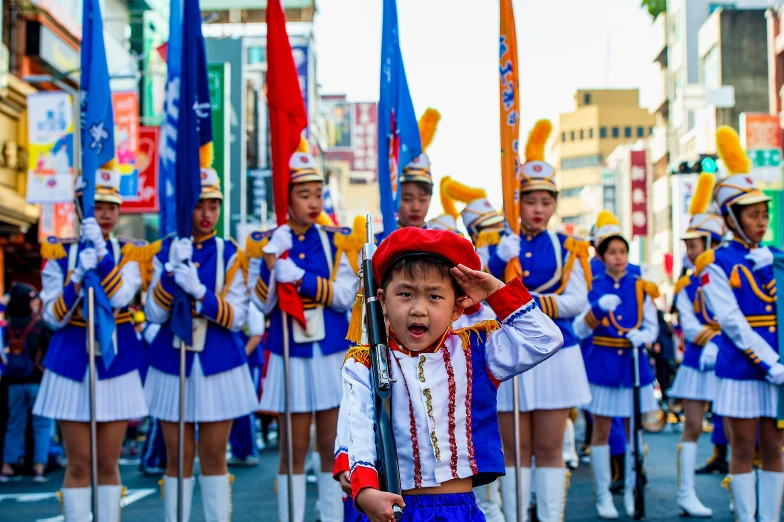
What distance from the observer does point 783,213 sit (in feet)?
91.0

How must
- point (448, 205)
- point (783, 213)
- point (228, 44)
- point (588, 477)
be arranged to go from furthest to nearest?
point (228, 44) < point (783, 213) < point (588, 477) < point (448, 205)

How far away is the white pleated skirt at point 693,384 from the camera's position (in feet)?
28.7

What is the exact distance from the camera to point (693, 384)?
8.98 m

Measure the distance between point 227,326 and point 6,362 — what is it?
6.03 meters

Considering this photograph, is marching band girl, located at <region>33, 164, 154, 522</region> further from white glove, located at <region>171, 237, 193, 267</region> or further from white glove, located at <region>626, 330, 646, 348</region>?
white glove, located at <region>626, 330, 646, 348</region>

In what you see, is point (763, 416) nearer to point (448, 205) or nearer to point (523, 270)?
point (523, 270)

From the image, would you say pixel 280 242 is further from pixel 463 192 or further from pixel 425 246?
pixel 425 246

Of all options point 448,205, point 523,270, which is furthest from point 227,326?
point 448,205

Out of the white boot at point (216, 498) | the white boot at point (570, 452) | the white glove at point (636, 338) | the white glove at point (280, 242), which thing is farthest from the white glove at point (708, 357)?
the white boot at point (216, 498)

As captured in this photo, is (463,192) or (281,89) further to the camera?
(463,192)

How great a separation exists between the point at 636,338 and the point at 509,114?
270 centimetres

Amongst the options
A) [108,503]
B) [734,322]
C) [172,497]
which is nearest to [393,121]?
[734,322]

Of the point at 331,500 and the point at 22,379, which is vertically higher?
the point at 22,379

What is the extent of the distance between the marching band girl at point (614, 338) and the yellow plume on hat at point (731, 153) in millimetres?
1617
